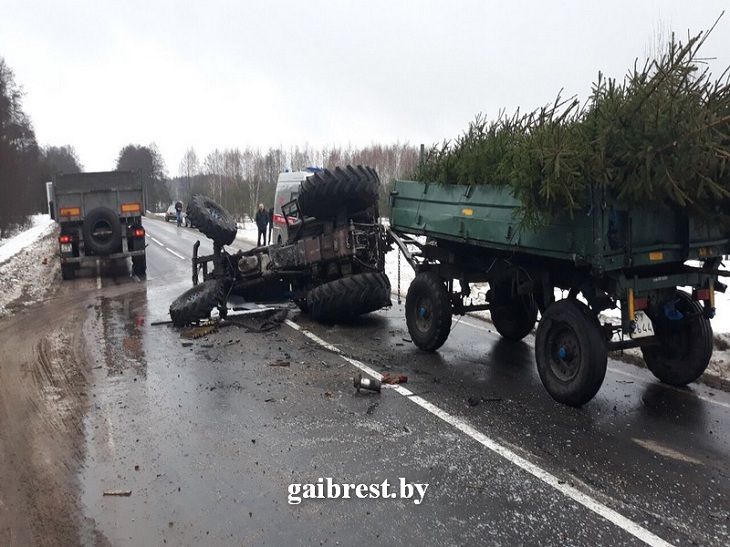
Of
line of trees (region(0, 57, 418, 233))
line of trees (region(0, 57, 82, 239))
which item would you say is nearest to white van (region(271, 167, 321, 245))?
line of trees (region(0, 57, 418, 233))

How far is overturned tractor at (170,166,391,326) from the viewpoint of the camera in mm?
9047

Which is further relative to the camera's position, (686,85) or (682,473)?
(686,85)

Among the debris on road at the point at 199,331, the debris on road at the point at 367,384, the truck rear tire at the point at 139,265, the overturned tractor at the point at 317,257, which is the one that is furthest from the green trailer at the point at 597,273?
the truck rear tire at the point at 139,265

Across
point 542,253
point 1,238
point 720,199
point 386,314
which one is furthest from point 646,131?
point 1,238

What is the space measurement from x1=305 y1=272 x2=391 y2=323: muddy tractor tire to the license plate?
4.20m

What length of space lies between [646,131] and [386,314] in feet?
20.6

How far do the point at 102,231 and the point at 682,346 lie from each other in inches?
571

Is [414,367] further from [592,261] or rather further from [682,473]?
[682,473]

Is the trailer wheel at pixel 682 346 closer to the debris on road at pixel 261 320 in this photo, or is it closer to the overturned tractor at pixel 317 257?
the overturned tractor at pixel 317 257

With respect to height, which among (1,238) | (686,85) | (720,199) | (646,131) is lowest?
(1,238)

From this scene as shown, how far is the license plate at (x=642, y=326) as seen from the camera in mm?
5449

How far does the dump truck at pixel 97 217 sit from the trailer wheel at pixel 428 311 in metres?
10.9

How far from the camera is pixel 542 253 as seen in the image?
5652 mm

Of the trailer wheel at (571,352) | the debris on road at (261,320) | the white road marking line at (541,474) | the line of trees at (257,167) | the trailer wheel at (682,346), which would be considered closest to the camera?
the white road marking line at (541,474)
